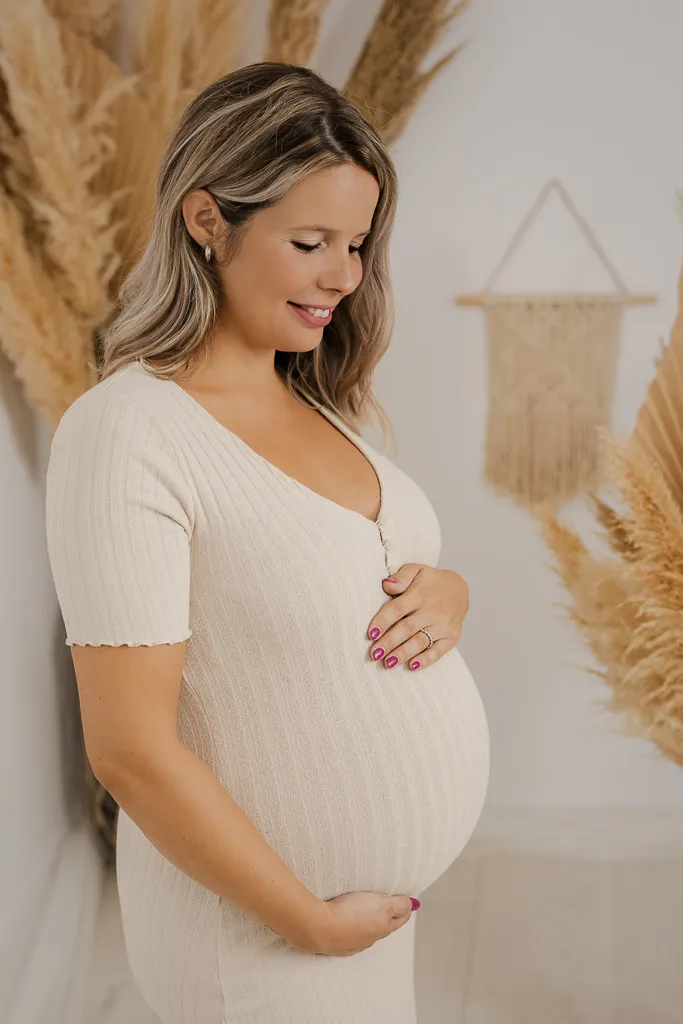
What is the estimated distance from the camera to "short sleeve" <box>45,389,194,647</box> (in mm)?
856

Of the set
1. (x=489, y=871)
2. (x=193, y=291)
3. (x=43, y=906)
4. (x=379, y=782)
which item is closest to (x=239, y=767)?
(x=379, y=782)

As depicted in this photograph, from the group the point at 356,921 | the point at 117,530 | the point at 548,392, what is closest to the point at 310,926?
the point at 356,921

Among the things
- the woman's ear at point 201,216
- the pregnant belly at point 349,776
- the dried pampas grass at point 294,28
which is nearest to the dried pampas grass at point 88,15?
the dried pampas grass at point 294,28

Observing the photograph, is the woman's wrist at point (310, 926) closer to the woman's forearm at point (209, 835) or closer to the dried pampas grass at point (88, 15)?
the woman's forearm at point (209, 835)

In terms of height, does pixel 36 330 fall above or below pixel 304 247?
below

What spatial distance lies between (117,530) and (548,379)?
1.33m

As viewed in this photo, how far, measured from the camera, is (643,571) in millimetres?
1621

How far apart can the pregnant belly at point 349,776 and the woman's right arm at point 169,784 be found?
0.06 metres

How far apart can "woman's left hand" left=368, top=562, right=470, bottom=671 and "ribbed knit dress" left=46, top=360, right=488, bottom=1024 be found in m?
0.01

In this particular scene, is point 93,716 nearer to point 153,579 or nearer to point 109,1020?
point 153,579

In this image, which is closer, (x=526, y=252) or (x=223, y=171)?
(x=223, y=171)

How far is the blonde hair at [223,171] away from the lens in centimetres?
95

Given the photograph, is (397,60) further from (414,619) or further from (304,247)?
(414,619)

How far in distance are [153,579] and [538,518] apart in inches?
52.6
